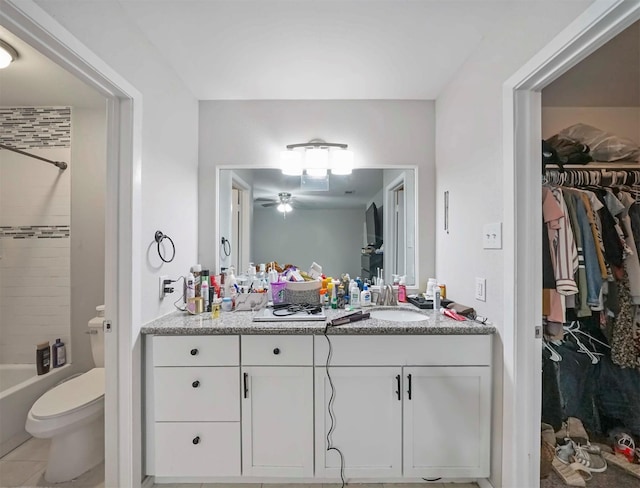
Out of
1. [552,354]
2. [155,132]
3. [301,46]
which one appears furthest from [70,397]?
[552,354]

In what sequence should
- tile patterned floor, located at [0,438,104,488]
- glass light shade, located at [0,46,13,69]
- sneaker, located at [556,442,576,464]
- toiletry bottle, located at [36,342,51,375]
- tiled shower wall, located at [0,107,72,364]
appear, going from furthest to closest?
tiled shower wall, located at [0,107,72,364]
toiletry bottle, located at [36,342,51,375]
sneaker, located at [556,442,576,464]
tile patterned floor, located at [0,438,104,488]
glass light shade, located at [0,46,13,69]

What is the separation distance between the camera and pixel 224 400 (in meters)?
1.46

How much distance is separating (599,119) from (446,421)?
2.26 meters

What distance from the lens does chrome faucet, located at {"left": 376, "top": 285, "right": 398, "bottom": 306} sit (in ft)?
6.51

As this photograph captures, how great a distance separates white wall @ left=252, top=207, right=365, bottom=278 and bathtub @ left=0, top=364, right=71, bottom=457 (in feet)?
5.82

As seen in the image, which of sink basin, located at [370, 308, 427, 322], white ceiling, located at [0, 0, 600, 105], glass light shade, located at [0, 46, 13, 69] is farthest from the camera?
sink basin, located at [370, 308, 427, 322]

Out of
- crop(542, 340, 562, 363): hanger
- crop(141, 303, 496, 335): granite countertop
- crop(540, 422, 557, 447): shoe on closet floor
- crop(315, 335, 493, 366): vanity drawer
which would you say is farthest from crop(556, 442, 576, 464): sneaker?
crop(141, 303, 496, 335): granite countertop

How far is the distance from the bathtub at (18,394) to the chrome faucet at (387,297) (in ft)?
7.87

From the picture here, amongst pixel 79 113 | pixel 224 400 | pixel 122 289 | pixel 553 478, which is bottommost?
pixel 553 478

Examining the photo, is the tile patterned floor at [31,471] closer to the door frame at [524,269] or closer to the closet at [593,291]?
the door frame at [524,269]

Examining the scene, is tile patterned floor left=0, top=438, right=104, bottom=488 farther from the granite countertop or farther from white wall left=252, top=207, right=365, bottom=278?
white wall left=252, top=207, right=365, bottom=278

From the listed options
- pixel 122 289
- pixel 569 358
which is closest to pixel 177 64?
pixel 122 289

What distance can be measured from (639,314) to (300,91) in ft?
7.99

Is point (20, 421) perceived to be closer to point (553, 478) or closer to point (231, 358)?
point (231, 358)
